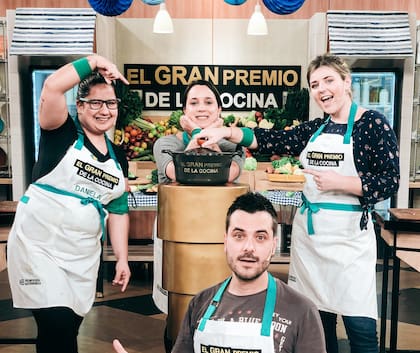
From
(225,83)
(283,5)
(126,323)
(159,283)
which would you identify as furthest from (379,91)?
(159,283)

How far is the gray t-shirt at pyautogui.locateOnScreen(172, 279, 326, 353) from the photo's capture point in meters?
1.83

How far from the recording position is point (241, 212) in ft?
6.40

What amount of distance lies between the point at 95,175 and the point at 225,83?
4.50 metres

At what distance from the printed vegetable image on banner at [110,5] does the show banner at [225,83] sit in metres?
2.75

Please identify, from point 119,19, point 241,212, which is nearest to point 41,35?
point 119,19

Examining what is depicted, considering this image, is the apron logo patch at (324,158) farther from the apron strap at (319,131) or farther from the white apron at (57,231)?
the white apron at (57,231)

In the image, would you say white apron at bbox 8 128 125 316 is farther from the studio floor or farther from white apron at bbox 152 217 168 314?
the studio floor

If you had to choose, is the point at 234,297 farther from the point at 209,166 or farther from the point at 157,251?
the point at 157,251

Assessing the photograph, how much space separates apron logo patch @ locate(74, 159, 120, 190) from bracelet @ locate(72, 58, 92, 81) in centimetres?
38

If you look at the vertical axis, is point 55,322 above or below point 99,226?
below

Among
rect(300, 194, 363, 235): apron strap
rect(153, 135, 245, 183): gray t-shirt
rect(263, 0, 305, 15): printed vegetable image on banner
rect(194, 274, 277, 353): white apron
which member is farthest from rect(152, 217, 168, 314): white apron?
rect(263, 0, 305, 15): printed vegetable image on banner

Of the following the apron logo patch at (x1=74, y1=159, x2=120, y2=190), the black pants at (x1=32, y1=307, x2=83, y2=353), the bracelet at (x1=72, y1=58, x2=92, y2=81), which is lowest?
the black pants at (x1=32, y1=307, x2=83, y2=353)

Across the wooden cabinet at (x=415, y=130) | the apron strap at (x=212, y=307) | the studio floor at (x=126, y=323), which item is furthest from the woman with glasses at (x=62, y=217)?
the wooden cabinet at (x=415, y=130)

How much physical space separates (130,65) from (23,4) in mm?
1467
